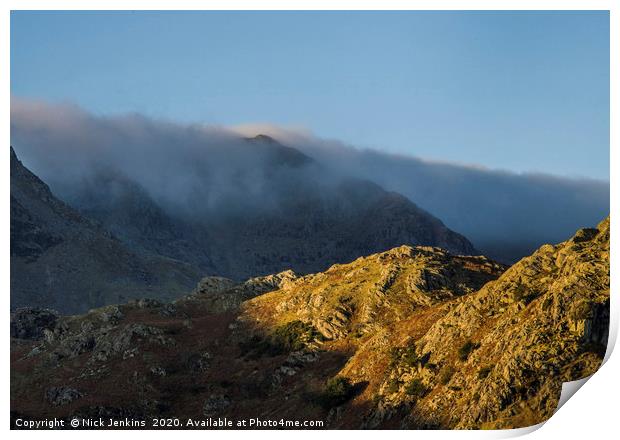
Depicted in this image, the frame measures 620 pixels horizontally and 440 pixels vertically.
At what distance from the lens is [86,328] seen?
451ft

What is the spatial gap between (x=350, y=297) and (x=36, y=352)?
4672 centimetres

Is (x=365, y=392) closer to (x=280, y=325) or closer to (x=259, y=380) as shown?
(x=259, y=380)

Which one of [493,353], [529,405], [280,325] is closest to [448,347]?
[493,353]

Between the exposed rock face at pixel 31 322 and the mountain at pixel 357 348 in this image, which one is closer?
the mountain at pixel 357 348

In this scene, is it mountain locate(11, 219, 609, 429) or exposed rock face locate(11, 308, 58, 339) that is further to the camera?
exposed rock face locate(11, 308, 58, 339)

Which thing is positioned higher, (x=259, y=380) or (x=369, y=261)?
(x=369, y=261)

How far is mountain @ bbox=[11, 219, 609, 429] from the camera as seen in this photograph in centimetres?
8050

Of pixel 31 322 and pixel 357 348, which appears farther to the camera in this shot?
pixel 31 322

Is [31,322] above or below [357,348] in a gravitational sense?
above

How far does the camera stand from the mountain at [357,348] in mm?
80500

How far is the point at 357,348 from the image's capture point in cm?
11169
